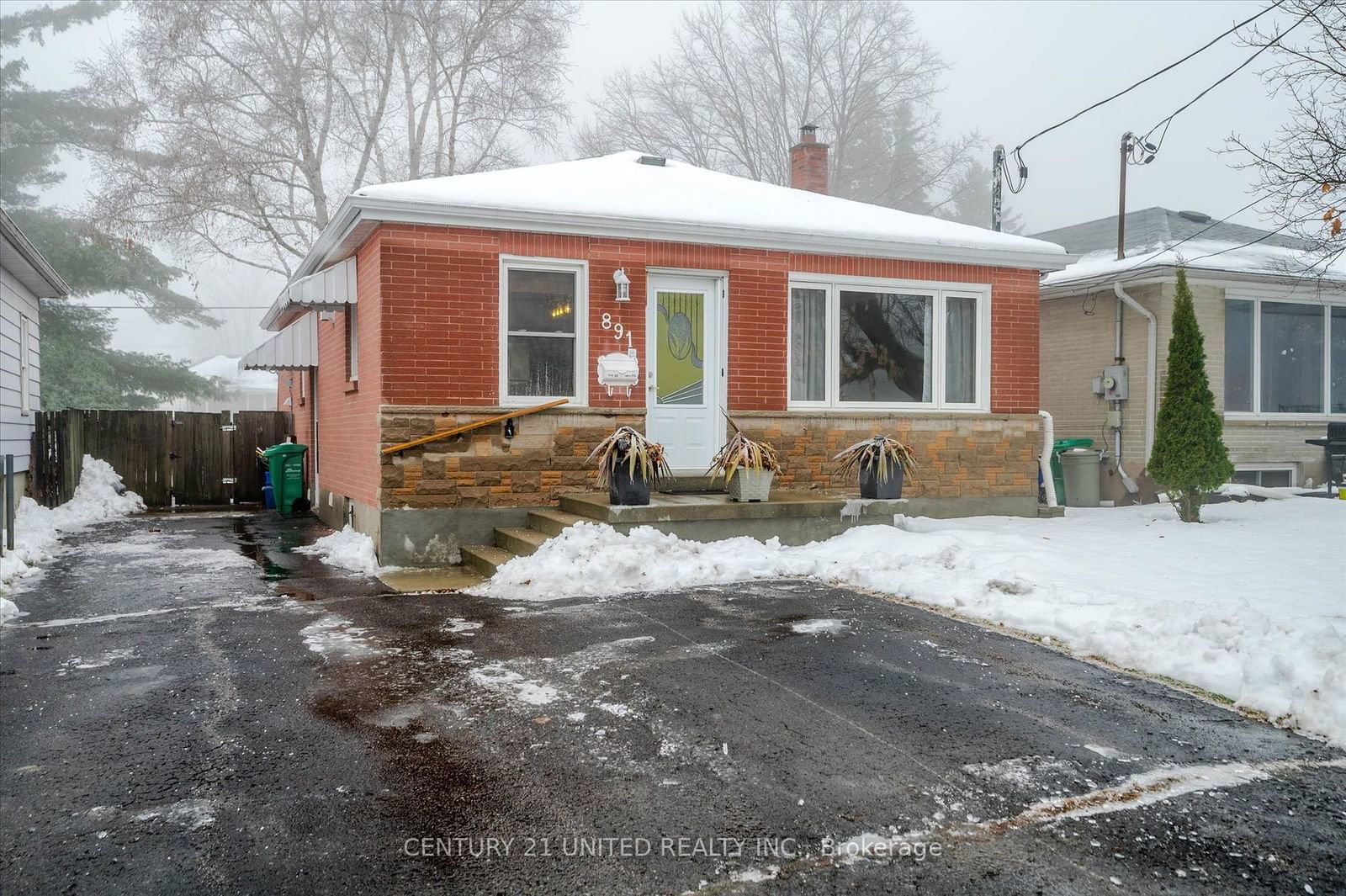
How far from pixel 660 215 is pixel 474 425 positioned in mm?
2950

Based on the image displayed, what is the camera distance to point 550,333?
948 cm

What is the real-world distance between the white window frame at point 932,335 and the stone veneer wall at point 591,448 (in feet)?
0.59

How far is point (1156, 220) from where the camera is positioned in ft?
54.1

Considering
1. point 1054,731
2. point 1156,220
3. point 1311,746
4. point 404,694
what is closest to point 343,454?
point 404,694

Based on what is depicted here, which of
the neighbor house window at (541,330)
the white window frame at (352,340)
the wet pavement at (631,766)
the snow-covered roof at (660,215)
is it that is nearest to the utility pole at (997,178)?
the snow-covered roof at (660,215)

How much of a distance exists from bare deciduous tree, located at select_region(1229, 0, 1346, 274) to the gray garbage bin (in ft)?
18.6

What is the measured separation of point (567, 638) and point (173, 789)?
8.51ft

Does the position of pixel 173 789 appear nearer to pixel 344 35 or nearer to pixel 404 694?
pixel 404 694

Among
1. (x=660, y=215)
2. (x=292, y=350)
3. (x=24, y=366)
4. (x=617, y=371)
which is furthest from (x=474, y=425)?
(x=24, y=366)

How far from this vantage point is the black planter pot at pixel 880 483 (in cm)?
960

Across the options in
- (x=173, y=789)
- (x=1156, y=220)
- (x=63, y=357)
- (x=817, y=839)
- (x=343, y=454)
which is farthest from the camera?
(x=63, y=357)

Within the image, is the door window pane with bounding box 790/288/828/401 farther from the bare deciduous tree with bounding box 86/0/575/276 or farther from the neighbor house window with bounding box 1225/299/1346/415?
the bare deciduous tree with bounding box 86/0/575/276

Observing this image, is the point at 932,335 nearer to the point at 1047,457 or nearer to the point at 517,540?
the point at 1047,457

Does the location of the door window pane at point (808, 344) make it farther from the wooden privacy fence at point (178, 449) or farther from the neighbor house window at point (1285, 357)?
the wooden privacy fence at point (178, 449)
